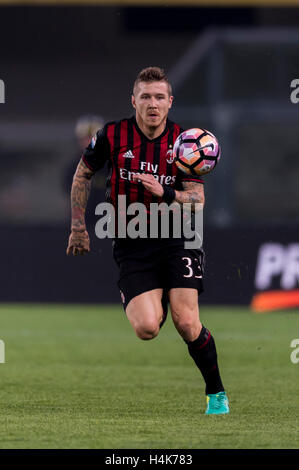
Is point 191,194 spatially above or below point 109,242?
below

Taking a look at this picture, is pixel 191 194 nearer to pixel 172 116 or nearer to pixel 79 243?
pixel 79 243

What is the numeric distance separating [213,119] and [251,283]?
274cm

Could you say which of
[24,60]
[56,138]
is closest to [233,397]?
[56,138]

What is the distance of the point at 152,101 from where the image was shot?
21.2 feet

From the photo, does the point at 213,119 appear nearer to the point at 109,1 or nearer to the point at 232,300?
the point at 232,300

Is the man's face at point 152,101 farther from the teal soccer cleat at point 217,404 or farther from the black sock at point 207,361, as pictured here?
the teal soccer cleat at point 217,404

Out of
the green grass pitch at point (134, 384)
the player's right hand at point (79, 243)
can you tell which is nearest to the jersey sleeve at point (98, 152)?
the player's right hand at point (79, 243)

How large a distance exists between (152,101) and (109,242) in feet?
Answer: 22.8

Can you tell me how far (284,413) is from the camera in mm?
6340

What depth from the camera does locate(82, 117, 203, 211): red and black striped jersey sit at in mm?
6547

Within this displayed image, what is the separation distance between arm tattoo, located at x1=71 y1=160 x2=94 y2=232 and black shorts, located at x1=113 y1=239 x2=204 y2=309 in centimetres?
32

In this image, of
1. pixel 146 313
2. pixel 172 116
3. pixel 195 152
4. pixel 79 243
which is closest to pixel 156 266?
pixel 146 313

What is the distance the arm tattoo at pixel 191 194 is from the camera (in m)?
6.36

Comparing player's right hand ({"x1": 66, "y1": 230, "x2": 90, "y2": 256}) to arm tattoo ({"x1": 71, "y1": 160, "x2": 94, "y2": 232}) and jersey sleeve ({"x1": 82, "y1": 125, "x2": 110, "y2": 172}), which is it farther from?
jersey sleeve ({"x1": 82, "y1": 125, "x2": 110, "y2": 172})
